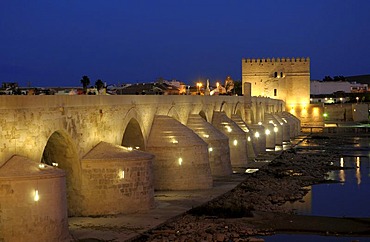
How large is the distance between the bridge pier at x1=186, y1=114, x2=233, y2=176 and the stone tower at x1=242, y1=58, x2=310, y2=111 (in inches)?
1524

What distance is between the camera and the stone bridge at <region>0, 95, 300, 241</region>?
13.2 m

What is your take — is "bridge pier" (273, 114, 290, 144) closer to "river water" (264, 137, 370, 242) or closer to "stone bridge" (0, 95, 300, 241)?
"river water" (264, 137, 370, 242)

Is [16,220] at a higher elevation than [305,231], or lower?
higher

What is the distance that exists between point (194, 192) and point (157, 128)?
9.66ft

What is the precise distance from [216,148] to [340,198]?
5.65 m

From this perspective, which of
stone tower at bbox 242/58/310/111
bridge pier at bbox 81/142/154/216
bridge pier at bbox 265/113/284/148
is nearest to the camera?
bridge pier at bbox 81/142/154/216

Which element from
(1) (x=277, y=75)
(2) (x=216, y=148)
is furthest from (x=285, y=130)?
(2) (x=216, y=148)

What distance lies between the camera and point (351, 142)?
172 feet

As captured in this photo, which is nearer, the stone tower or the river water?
the river water

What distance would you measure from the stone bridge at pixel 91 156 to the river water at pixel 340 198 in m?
3.81

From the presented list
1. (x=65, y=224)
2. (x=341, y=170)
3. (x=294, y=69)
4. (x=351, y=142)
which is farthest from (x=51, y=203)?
(x=294, y=69)

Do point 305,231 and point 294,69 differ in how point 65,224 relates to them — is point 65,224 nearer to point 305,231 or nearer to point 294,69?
point 305,231

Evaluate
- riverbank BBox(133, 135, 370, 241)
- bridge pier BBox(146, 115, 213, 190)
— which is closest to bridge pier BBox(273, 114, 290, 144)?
riverbank BBox(133, 135, 370, 241)

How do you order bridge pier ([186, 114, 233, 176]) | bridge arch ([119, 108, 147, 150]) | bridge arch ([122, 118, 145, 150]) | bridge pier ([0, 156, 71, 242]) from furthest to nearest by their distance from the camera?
bridge pier ([186, 114, 233, 176])
bridge arch ([122, 118, 145, 150])
bridge arch ([119, 108, 147, 150])
bridge pier ([0, 156, 71, 242])
